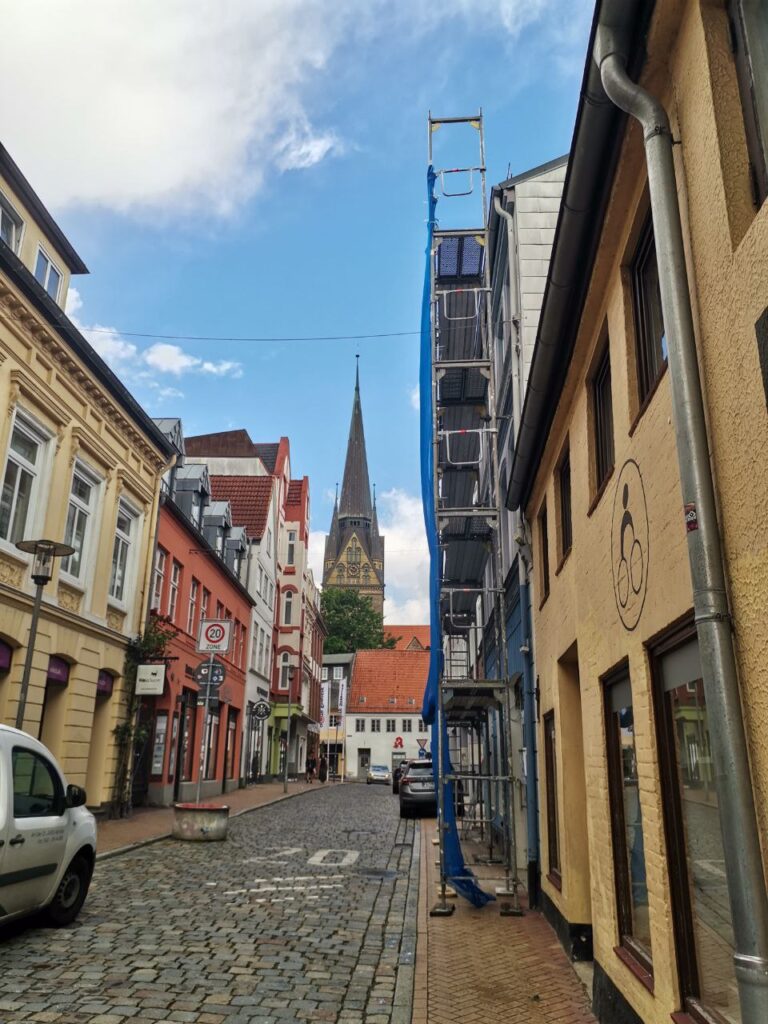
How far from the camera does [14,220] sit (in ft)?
51.8

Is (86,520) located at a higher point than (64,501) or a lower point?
higher

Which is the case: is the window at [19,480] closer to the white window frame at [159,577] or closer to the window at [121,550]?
the window at [121,550]

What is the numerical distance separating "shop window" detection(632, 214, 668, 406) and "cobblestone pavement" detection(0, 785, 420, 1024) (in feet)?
14.8

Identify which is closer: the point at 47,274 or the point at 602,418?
the point at 602,418

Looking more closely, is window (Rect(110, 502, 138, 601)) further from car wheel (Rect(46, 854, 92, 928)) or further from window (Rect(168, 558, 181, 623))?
car wheel (Rect(46, 854, 92, 928))

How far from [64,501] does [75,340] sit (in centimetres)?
312

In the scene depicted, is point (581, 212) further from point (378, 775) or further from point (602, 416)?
point (378, 775)

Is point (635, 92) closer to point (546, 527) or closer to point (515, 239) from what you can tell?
point (546, 527)

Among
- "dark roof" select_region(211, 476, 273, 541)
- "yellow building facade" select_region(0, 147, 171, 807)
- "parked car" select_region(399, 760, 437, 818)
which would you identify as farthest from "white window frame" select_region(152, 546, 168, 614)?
"dark roof" select_region(211, 476, 273, 541)

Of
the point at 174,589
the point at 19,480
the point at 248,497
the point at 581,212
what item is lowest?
the point at 581,212

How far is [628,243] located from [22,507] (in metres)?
12.7

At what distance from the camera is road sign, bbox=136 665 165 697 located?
18953mm

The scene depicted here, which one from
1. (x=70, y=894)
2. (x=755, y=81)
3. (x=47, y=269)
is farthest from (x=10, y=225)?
(x=755, y=81)

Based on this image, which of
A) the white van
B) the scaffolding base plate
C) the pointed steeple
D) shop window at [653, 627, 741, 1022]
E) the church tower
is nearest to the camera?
shop window at [653, 627, 741, 1022]
